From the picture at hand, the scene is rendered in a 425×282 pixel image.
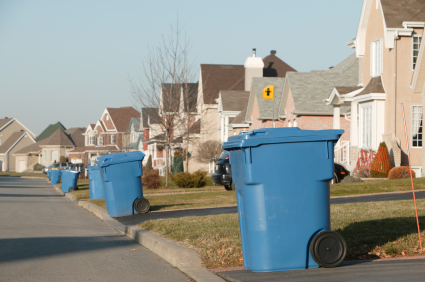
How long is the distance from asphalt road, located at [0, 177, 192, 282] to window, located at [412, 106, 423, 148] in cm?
1533

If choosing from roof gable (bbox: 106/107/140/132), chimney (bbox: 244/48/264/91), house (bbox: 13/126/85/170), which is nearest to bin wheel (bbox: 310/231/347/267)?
chimney (bbox: 244/48/264/91)

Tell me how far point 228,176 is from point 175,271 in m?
14.1

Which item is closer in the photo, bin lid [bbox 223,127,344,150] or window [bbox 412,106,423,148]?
bin lid [bbox 223,127,344,150]

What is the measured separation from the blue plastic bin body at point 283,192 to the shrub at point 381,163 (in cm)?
1605

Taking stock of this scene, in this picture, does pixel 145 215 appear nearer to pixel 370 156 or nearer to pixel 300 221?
pixel 300 221

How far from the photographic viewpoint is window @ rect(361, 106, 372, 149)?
23.3 m

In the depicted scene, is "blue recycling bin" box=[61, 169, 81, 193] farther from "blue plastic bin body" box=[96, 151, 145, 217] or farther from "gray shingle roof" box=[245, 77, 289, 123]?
"blue plastic bin body" box=[96, 151, 145, 217]

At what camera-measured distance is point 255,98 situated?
36.2 metres

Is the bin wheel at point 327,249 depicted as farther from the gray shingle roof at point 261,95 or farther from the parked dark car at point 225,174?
the gray shingle roof at point 261,95

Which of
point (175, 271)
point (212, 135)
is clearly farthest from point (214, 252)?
point (212, 135)

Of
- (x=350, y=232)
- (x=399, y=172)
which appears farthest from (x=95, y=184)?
(x=350, y=232)

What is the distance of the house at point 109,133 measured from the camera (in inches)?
3002

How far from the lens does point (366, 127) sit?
2366cm

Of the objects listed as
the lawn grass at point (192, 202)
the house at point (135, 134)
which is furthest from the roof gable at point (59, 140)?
the lawn grass at point (192, 202)
